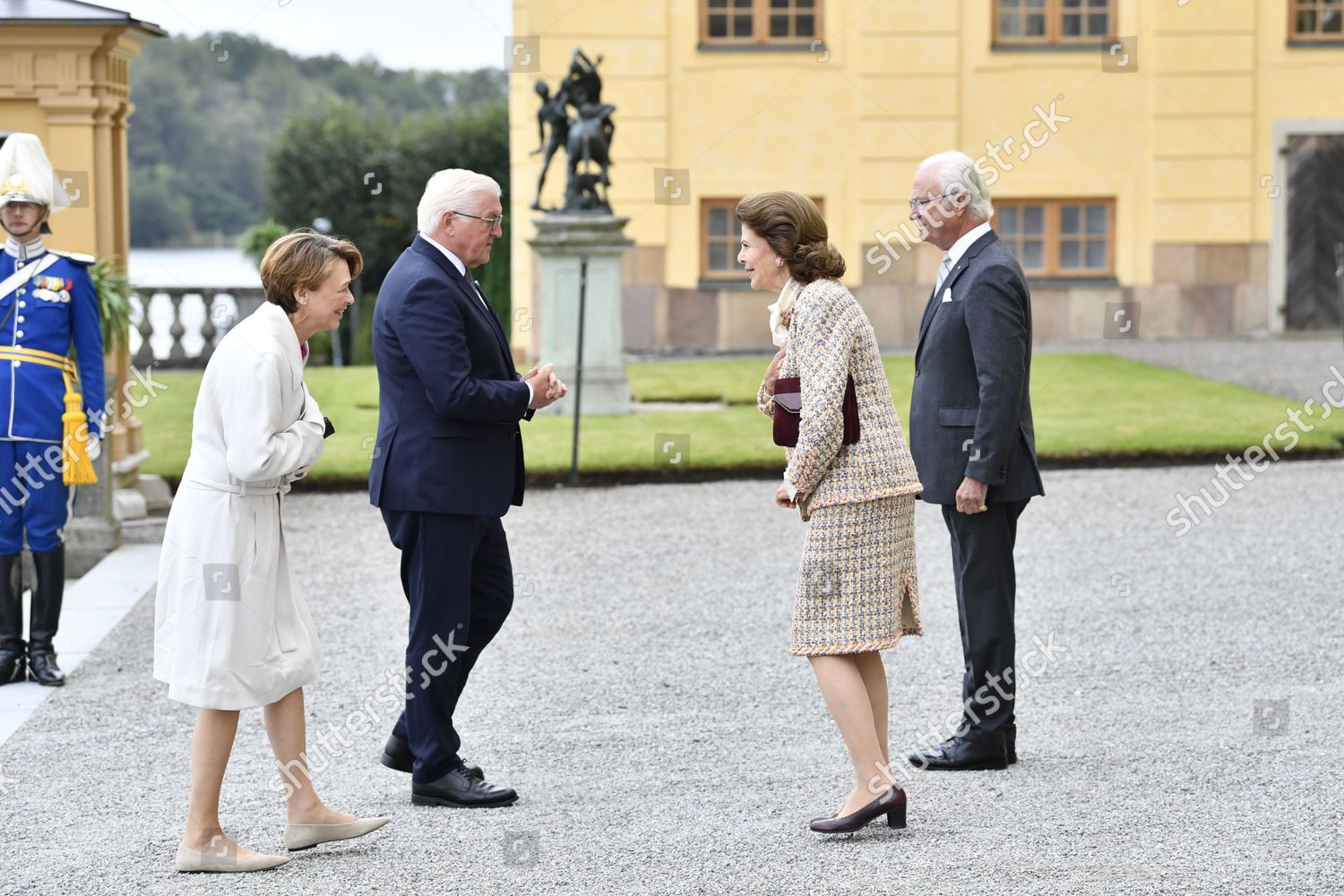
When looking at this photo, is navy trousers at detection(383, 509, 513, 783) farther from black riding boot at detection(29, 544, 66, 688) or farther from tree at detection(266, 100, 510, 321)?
tree at detection(266, 100, 510, 321)

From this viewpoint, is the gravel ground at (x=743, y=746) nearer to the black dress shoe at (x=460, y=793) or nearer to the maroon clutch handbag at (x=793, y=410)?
the black dress shoe at (x=460, y=793)

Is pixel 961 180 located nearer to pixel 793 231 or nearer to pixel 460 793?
pixel 793 231

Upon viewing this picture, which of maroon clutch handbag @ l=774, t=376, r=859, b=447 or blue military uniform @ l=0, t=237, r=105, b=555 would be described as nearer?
maroon clutch handbag @ l=774, t=376, r=859, b=447

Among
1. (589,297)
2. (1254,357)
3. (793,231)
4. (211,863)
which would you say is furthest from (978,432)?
(1254,357)

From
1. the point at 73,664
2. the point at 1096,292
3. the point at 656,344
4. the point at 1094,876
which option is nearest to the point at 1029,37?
the point at 1096,292

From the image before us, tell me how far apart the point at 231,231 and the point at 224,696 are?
30.5 metres

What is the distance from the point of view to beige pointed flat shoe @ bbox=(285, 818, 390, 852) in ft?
15.6

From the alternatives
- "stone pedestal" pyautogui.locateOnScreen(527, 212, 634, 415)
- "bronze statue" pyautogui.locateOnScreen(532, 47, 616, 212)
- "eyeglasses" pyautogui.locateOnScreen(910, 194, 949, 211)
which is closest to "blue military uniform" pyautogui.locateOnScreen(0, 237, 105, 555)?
"eyeglasses" pyautogui.locateOnScreen(910, 194, 949, 211)

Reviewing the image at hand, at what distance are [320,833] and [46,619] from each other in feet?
9.02

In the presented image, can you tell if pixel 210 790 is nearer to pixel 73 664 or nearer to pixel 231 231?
pixel 73 664

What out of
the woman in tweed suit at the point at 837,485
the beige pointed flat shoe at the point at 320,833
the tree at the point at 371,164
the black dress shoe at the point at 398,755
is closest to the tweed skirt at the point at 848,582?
the woman in tweed suit at the point at 837,485

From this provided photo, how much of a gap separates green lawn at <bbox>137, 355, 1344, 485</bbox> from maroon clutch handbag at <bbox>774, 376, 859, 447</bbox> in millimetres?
7386

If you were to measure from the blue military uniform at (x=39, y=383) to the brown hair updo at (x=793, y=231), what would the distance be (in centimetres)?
346

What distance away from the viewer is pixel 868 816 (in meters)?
4.81
